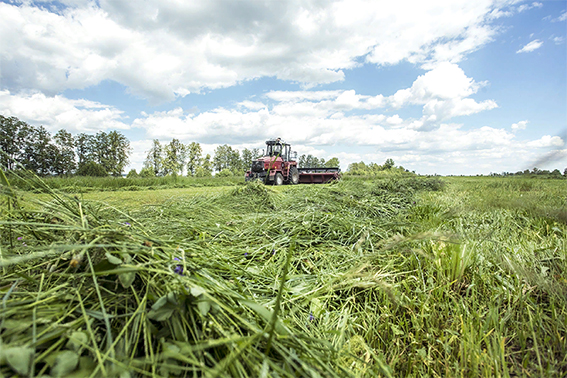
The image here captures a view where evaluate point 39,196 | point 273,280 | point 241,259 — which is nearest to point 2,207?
point 39,196

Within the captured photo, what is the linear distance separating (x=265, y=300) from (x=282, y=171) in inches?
518

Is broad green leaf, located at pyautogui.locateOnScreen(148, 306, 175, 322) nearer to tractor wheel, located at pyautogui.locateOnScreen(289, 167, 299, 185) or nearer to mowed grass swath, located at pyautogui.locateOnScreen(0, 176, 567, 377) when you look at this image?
mowed grass swath, located at pyautogui.locateOnScreen(0, 176, 567, 377)

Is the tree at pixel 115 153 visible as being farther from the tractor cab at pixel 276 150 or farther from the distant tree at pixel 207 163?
the tractor cab at pixel 276 150

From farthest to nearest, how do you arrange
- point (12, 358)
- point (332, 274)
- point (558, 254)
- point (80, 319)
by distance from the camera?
point (558, 254) → point (332, 274) → point (80, 319) → point (12, 358)

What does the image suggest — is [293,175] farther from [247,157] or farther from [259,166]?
[247,157]

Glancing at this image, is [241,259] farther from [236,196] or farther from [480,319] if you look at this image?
[236,196]

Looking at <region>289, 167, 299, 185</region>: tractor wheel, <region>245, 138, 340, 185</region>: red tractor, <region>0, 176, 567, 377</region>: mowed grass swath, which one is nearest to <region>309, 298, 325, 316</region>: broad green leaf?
<region>0, 176, 567, 377</region>: mowed grass swath

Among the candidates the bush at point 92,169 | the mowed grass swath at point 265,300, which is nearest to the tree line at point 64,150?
the bush at point 92,169

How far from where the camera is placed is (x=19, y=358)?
49 centimetres

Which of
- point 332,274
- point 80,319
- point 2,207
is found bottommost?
point 332,274

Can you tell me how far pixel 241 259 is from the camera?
1.46 metres

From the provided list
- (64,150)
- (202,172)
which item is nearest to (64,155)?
(64,150)

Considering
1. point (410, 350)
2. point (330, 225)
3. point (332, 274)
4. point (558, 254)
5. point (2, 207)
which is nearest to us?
Answer: point (410, 350)

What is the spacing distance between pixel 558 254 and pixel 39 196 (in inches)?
111
